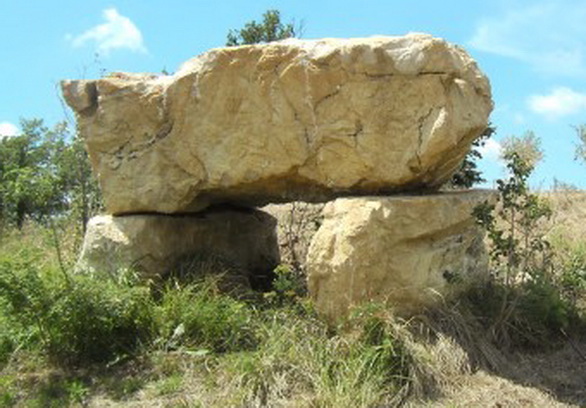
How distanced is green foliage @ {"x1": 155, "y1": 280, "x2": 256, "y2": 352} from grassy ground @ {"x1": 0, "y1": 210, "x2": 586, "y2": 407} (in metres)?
0.01

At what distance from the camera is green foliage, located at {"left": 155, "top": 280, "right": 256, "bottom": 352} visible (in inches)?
250

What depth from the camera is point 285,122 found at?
6625 millimetres

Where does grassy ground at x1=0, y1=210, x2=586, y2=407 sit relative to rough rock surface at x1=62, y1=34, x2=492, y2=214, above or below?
below

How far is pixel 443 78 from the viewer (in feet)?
19.9

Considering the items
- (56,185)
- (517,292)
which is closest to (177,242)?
(56,185)

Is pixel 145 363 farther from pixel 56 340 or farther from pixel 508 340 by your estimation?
pixel 508 340

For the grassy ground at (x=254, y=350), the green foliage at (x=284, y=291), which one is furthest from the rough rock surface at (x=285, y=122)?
the grassy ground at (x=254, y=350)

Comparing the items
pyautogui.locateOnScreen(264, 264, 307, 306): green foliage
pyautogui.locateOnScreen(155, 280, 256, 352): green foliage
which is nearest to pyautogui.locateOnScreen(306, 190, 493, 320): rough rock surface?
pyautogui.locateOnScreen(264, 264, 307, 306): green foliage

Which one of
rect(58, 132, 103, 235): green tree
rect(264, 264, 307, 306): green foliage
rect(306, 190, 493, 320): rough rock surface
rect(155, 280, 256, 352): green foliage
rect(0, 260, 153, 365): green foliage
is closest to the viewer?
rect(306, 190, 493, 320): rough rock surface

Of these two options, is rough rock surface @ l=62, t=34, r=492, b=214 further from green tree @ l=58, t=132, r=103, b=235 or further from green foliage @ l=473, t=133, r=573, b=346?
green tree @ l=58, t=132, r=103, b=235

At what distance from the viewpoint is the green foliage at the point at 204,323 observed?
6.35 metres

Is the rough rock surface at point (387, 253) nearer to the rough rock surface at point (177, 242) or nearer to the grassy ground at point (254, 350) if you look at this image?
the grassy ground at point (254, 350)

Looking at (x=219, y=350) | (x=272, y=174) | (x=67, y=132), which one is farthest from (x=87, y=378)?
(x=67, y=132)

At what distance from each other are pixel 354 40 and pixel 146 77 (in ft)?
7.99
